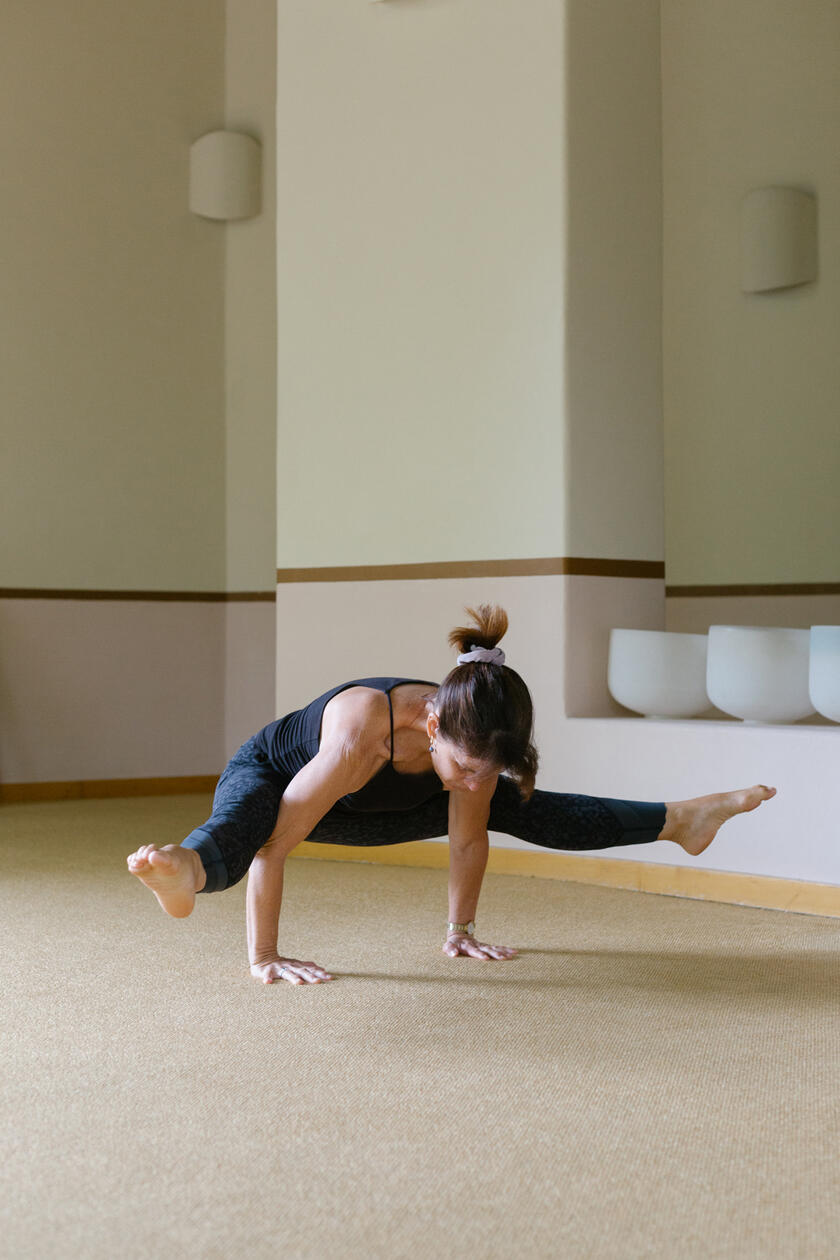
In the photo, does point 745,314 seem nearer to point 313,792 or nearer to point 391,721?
point 391,721

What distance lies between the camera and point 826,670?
3.28 metres

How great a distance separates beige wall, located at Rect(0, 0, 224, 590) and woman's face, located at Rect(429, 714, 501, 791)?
3.60 meters

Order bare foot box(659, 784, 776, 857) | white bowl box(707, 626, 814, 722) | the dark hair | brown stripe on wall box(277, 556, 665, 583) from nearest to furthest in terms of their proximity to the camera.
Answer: the dark hair, bare foot box(659, 784, 776, 857), white bowl box(707, 626, 814, 722), brown stripe on wall box(277, 556, 665, 583)

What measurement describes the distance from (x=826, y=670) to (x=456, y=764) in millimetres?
1375

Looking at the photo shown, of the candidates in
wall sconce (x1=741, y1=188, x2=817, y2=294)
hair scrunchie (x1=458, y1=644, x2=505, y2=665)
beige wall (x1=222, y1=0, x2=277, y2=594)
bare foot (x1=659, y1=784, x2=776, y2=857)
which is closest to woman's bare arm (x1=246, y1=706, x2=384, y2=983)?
hair scrunchie (x1=458, y1=644, x2=505, y2=665)

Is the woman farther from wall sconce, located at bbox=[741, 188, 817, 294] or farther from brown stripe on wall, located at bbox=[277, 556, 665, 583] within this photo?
wall sconce, located at bbox=[741, 188, 817, 294]

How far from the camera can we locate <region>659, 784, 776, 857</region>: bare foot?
2639 mm

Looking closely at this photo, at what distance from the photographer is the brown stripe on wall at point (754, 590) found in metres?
5.41

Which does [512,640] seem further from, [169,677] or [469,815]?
[169,677]

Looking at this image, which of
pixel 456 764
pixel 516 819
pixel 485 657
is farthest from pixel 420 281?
pixel 456 764

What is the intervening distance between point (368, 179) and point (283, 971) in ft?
8.30

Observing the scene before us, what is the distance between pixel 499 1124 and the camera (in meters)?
1.76

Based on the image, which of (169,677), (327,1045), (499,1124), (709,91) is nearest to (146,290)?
(169,677)

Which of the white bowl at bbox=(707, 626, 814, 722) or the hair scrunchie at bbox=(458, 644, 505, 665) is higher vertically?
the hair scrunchie at bbox=(458, 644, 505, 665)
